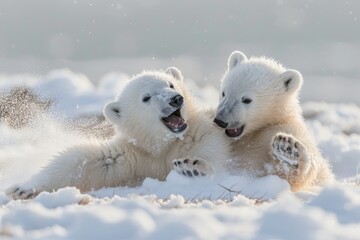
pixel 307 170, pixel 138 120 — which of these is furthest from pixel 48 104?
pixel 307 170

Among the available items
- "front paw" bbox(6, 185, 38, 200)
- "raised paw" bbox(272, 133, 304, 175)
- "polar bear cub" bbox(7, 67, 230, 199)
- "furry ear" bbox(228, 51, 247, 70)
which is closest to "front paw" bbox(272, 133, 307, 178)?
"raised paw" bbox(272, 133, 304, 175)

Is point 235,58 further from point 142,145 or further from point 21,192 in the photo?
point 21,192

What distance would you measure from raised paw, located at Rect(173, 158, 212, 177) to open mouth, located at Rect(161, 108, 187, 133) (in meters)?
Answer: 0.63

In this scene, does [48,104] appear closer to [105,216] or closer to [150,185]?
[150,185]

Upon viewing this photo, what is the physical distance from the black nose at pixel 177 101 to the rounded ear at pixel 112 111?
621mm

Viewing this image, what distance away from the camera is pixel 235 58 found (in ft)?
23.4

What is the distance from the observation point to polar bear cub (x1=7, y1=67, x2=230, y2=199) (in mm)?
6316

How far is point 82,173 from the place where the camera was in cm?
635

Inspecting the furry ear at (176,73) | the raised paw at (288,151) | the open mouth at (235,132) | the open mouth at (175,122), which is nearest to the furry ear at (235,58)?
the furry ear at (176,73)

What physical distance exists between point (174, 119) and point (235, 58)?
1056 millimetres

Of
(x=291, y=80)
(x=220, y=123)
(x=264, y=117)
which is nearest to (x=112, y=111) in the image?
(x=220, y=123)

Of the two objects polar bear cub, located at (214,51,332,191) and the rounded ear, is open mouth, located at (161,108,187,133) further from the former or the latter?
the rounded ear

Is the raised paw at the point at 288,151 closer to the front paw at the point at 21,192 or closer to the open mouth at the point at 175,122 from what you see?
the open mouth at the point at 175,122

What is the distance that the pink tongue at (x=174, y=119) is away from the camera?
21.2 feet
